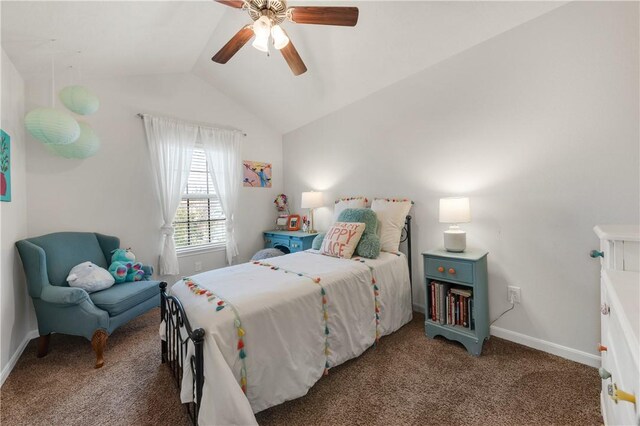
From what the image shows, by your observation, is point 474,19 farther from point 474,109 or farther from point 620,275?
point 620,275

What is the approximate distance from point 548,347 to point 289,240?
2.80m

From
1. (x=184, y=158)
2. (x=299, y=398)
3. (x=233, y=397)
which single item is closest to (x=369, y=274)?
(x=299, y=398)

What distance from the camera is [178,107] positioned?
11.0 ft

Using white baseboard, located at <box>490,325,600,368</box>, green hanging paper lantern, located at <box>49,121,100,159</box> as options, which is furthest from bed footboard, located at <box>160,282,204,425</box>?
white baseboard, located at <box>490,325,600,368</box>

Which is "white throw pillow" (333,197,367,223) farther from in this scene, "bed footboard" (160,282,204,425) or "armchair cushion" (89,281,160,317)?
"armchair cushion" (89,281,160,317)

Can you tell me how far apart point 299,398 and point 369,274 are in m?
0.97

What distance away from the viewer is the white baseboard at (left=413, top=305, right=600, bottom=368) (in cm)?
185

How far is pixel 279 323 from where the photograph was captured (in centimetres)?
152

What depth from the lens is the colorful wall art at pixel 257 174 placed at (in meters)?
3.97

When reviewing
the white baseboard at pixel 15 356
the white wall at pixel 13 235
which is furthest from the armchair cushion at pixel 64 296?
the white baseboard at pixel 15 356

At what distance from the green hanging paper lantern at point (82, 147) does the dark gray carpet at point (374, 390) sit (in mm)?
1719

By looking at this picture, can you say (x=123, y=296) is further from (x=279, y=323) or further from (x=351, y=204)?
(x=351, y=204)

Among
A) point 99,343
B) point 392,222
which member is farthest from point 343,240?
point 99,343

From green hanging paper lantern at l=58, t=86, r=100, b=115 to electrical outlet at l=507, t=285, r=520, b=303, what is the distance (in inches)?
154
